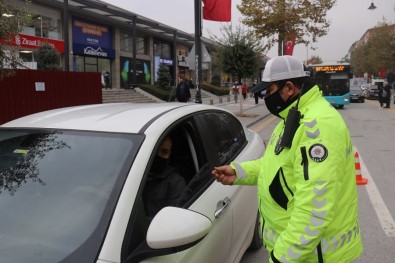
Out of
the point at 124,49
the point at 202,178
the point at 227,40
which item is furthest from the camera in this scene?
the point at 124,49

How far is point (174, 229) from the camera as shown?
191cm

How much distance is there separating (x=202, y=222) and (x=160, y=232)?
0.79ft

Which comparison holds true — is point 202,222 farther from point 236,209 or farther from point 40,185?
point 236,209

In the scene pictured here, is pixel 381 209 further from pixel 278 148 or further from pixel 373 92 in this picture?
pixel 373 92

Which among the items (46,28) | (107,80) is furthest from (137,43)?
(46,28)

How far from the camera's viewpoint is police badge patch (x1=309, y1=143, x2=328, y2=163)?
Result: 1.90m

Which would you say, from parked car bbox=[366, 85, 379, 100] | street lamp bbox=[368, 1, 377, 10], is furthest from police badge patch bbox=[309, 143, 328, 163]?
parked car bbox=[366, 85, 379, 100]

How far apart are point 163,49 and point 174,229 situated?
48.3 meters

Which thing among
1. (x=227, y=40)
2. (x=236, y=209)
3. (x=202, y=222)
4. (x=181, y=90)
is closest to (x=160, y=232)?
(x=202, y=222)

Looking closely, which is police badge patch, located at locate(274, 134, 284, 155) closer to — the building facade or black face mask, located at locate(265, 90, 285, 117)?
black face mask, located at locate(265, 90, 285, 117)

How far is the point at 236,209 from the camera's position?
3.18 meters

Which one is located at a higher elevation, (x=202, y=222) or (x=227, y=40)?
(x=227, y=40)

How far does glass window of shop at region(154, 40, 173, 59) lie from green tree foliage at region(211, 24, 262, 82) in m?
25.5

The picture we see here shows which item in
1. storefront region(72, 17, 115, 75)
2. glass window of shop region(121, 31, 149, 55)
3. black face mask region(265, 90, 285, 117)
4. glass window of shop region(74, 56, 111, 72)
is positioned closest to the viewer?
black face mask region(265, 90, 285, 117)
